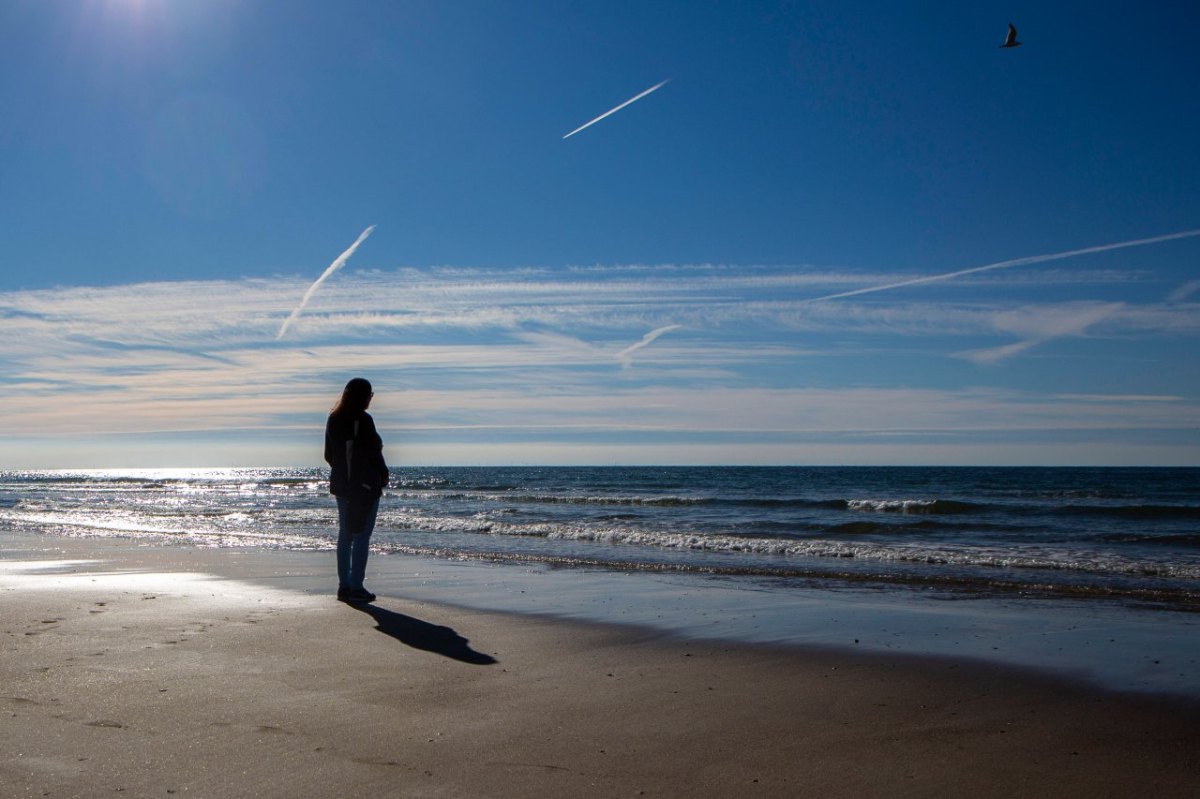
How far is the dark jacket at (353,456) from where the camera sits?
7.64m

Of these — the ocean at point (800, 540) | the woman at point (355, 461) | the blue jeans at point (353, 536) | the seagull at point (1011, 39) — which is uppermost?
the seagull at point (1011, 39)

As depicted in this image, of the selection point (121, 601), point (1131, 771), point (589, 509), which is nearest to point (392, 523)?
point (589, 509)

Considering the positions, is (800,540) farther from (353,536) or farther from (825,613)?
(353,536)

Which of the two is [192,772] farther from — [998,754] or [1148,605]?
[1148,605]

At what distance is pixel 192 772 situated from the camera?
10.8 feet

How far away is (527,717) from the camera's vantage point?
13.5 ft

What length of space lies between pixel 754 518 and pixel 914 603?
13905mm

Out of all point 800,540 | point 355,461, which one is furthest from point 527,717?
point 800,540

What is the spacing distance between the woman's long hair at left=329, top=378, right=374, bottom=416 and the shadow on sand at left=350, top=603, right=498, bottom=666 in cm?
158

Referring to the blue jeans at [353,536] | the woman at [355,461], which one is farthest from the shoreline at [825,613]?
the woman at [355,461]

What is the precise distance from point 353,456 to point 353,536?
706mm

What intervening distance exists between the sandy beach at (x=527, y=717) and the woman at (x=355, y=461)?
120 cm

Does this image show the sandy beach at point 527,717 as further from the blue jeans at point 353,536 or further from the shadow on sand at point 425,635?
the blue jeans at point 353,536

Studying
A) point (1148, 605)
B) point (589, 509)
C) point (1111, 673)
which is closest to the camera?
point (1111, 673)
